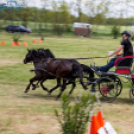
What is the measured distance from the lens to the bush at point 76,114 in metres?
3.59

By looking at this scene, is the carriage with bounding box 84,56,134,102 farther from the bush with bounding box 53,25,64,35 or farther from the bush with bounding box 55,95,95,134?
the bush with bounding box 53,25,64,35

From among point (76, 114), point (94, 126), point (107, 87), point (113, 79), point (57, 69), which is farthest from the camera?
point (57, 69)

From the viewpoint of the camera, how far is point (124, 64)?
6516 mm

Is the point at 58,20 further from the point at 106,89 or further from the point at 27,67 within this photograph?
the point at 106,89

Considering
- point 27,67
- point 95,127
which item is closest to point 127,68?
point 95,127

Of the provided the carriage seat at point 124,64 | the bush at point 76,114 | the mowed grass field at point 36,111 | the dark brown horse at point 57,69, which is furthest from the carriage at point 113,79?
the bush at point 76,114

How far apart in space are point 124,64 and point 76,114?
3.31 m

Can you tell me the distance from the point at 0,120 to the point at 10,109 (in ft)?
3.12

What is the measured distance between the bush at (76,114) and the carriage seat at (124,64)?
3098mm

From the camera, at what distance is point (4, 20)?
41875 millimetres

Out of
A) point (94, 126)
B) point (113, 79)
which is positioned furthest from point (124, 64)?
point (94, 126)

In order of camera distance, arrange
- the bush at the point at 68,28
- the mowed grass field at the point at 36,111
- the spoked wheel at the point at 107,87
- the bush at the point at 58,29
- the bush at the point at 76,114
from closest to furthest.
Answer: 1. the bush at the point at 76,114
2. the mowed grass field at the point at 36,111
3. the spoked wheel at the point at 107,87
4. the bush at the point at 58,29
5. the bush at the point at 68,28

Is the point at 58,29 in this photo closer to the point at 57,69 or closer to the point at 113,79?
the point at 57,69

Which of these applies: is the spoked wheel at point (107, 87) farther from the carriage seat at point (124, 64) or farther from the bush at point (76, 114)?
the bush at point (76, 114)
